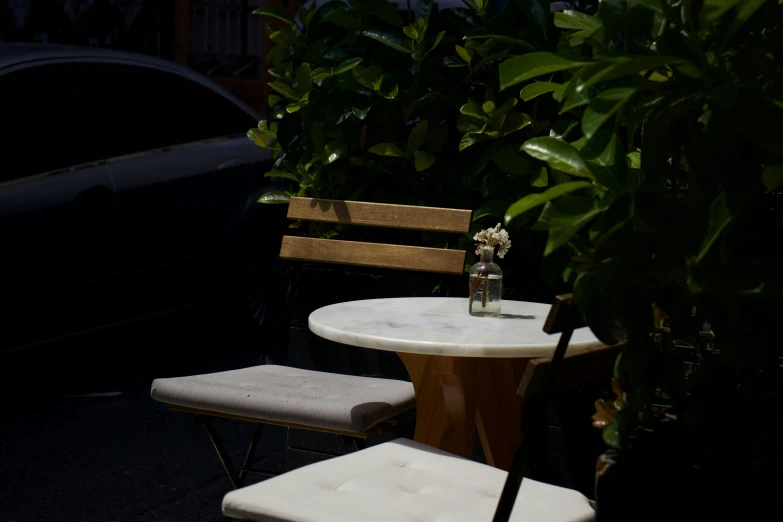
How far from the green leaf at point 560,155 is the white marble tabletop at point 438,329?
30.1 inches

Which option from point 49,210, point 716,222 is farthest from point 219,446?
point 49,210

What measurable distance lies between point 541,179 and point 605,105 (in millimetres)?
2058

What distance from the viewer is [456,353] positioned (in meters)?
2.37

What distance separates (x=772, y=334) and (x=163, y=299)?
4.30 meters

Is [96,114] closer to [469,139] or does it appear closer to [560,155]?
[469,139]

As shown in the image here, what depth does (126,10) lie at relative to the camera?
9.94 metres

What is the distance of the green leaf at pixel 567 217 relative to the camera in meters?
1.34

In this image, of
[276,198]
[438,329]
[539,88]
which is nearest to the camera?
[539,88]

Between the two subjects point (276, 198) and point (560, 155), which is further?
point (276, 198)

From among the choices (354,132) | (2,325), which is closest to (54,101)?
(2,325)

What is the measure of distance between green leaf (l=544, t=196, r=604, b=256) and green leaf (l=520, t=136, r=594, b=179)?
0.16 feet

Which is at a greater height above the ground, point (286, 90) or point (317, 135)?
point (286, 90)

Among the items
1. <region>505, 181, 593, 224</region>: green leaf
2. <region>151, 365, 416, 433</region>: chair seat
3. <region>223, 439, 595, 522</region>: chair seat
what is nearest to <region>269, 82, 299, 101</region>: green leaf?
<region>151, 365, 416, 433</region>: chair seat

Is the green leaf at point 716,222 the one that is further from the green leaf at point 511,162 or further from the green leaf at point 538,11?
the green leaf at point 538,11
